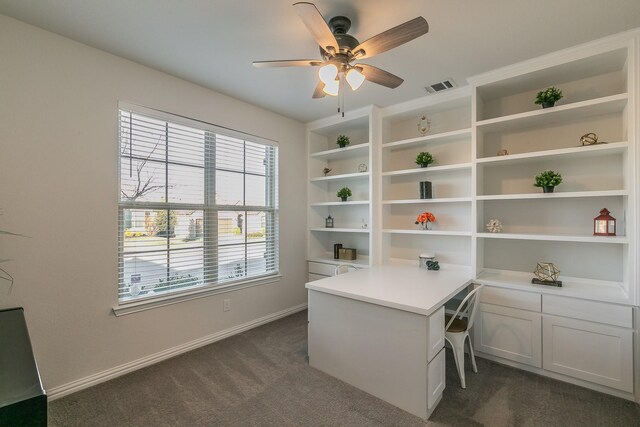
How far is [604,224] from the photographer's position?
2.32 meters

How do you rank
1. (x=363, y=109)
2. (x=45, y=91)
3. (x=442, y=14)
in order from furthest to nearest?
(x=363, y=109), (x=45, y=91), (x=442, y=14)

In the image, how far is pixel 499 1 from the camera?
5.76 feet

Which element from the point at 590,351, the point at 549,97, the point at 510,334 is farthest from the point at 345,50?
the point at 590,351

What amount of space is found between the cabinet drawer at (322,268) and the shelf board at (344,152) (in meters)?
1.53

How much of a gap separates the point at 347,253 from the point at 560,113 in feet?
8.68

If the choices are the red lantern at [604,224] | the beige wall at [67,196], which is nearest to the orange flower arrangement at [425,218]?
the red lantern at [604,224]

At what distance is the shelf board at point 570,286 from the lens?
2.15m

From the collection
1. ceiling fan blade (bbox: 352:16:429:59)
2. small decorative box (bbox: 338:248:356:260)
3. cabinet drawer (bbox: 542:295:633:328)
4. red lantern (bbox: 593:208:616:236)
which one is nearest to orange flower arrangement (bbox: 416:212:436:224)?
small decorative box (bbox: 338:248:356:260)

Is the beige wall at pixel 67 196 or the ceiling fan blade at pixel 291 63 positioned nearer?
the ceiling fan blade at pixel 291 63

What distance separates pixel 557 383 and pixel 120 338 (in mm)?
3598

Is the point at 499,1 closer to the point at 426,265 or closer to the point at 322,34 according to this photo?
the point at 322,34

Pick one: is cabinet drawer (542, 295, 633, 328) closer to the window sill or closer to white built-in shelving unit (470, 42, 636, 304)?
white built-in shelving unit (470, 42, 636, 304)

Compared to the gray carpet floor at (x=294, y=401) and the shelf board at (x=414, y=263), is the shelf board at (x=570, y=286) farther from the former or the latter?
the gray carpet floor at (x=294, y=401)

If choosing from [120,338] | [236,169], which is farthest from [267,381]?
[236,169]
